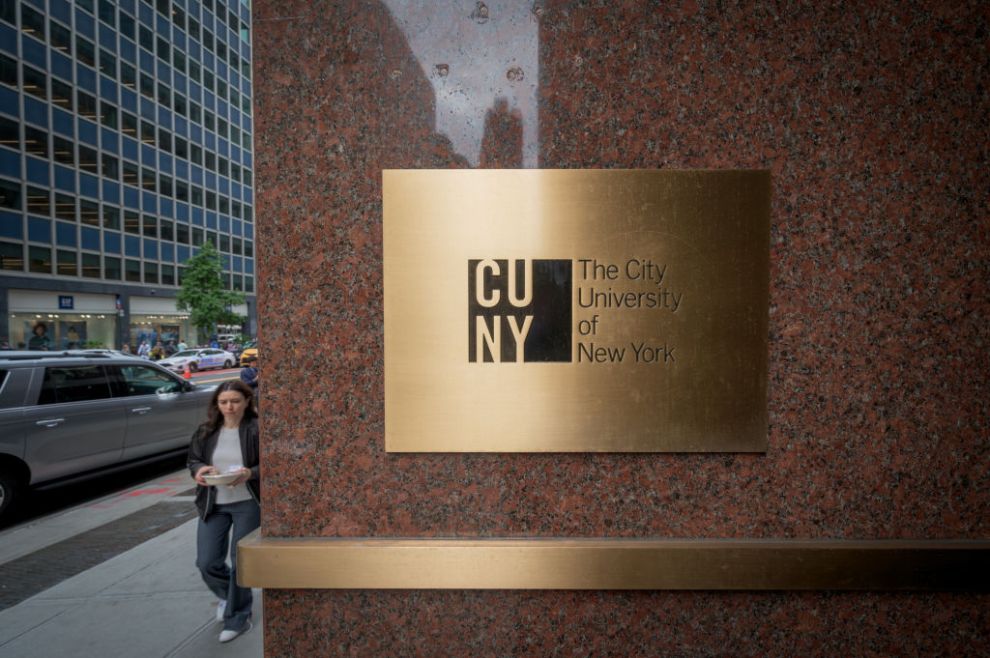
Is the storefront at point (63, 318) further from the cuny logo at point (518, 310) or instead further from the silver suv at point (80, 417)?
the cuny logo at point (518, 310)

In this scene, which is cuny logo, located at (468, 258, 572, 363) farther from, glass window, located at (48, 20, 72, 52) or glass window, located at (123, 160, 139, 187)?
glass window, located at (48, 20, 72, 52)

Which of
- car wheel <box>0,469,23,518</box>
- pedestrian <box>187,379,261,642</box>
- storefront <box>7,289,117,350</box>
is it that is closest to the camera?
pedestrian <box>187,379,261,642</box>

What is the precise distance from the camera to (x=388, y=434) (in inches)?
79.3

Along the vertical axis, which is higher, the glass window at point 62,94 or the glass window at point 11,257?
the glass window at point 62,94

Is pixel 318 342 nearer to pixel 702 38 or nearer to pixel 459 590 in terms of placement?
pixel 459 590

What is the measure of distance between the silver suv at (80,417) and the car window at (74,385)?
0.04 feet

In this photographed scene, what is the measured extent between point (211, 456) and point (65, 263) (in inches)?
1494

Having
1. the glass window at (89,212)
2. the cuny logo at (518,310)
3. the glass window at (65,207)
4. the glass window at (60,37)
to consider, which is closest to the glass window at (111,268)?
the glass window at (89,212)

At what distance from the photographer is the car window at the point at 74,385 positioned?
242 inches

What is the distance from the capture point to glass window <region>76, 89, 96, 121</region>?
103ft

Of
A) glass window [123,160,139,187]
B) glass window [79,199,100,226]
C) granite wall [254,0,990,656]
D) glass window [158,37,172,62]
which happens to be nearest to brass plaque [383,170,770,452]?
granite wall [254,0,990,656]

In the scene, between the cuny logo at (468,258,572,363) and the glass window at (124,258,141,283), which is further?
the glass window at (124,258,141,283)

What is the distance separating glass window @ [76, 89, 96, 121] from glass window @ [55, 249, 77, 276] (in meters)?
9.62

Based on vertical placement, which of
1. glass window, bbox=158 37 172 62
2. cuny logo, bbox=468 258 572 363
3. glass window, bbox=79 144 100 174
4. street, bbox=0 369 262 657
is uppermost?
glass window, bbox=158 37 172 62
